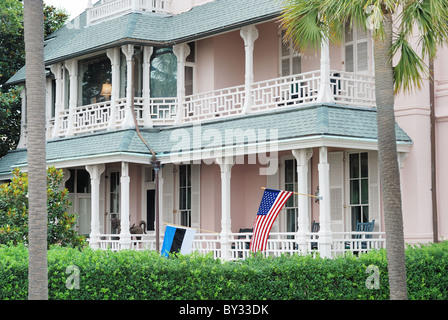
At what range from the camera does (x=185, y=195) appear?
78.4 ft

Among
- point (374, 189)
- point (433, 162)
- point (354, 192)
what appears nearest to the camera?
point (433, 162)

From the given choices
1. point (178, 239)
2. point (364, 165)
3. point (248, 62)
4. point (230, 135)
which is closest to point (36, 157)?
point (178, 239)

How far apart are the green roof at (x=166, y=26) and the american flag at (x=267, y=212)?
481 cm

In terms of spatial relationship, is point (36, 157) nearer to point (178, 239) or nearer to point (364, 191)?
point (178, 239)

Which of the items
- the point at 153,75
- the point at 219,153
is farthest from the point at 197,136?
the point at 153,75

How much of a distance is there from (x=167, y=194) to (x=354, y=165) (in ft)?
21.9

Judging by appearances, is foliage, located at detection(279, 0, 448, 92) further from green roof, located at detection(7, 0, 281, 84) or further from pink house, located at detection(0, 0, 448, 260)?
green roof, located at detection(7, 0, 281, 84)

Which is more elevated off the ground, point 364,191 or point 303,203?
point 364,191

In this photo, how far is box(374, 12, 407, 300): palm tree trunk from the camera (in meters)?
11.9

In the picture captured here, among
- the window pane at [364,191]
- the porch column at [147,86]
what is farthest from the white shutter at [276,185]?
the porch column at [147,86]

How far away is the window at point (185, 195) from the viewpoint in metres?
23.8

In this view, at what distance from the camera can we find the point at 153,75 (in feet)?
75.3
